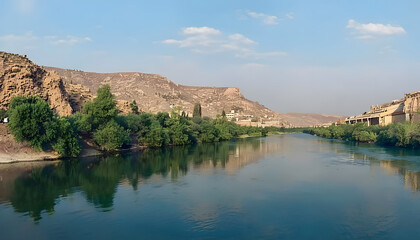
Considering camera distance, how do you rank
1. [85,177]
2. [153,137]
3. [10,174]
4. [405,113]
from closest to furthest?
1. [85,177]
2. [10,174]
3. [153,137]
4. [405,113]

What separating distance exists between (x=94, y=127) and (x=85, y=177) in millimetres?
17636

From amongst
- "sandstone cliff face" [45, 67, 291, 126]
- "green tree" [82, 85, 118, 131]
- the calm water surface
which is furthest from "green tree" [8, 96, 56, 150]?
"sandstone cliff face" [45, 67, 291, 126]

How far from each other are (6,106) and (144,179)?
41636 millimetres

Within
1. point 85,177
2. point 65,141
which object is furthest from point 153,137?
point 85,177

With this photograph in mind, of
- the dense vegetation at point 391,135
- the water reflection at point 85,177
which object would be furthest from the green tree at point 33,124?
the dense vegetation at point 391,135

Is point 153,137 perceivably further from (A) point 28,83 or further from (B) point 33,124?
(A) point 28,83

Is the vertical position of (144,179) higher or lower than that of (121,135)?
lower

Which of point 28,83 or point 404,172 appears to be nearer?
point 404,172

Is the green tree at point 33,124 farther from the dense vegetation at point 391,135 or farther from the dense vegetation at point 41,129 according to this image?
the dense vegetation at point 391,135

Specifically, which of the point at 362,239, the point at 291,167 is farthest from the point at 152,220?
the point at 291,167

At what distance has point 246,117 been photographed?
16712 cm

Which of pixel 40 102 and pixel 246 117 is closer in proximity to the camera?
pixel 40 102

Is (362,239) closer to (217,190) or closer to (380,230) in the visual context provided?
(380,230)

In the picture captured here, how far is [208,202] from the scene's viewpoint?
1836 centimetres
